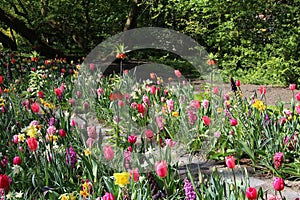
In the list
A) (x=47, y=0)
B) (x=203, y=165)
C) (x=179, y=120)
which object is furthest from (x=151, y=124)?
(x=47, y=0)

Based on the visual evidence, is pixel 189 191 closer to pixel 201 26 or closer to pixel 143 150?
pixel 143 150

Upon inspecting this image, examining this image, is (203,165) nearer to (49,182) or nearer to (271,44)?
(49,182)

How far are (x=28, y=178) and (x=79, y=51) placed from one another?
11418 millimetres

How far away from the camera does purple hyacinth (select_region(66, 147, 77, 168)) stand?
2.79 meters

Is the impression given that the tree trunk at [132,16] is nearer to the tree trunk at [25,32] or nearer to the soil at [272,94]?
the tree trunk at [25,32]

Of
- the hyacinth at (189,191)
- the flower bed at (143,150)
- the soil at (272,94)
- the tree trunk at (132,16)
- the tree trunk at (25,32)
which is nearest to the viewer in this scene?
the hyacinth at (189,191)

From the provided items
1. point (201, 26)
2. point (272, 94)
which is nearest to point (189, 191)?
point (272, 94)

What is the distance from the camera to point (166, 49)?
1350 cm

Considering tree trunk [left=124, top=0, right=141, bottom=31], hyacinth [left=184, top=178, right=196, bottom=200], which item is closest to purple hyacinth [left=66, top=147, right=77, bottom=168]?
hyacinth [left=184, top=178, right=196, bottom=200]

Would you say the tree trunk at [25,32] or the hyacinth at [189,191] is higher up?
the tree trunk at [25,32]

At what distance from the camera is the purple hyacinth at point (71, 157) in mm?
2795

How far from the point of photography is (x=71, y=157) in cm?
279

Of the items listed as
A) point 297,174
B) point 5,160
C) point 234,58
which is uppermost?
point 234,58

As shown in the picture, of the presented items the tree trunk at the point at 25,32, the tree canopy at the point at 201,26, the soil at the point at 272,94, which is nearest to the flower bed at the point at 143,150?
the soil at the point at 272,94
